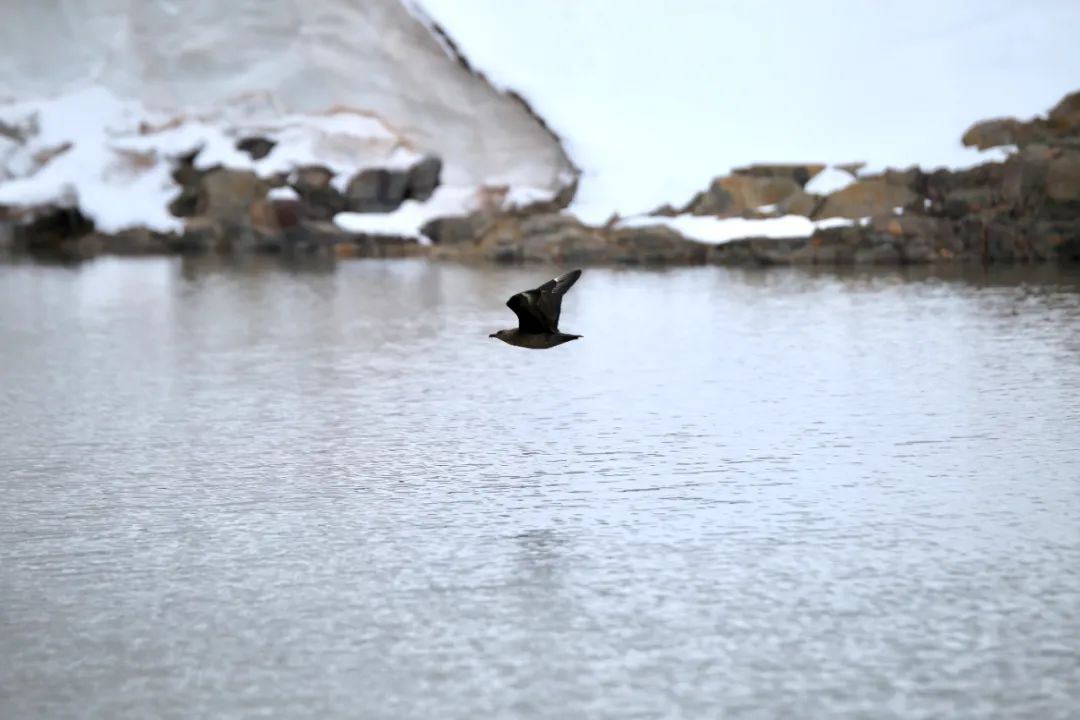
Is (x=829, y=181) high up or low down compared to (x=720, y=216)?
up

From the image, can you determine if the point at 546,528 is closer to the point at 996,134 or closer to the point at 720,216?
the point at 996,134

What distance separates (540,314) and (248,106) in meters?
28.8

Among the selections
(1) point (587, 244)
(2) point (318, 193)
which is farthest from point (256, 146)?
(1) point (587, 244)

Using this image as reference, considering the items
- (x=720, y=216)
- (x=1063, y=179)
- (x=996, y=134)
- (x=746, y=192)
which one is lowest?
(x=720, y=216)

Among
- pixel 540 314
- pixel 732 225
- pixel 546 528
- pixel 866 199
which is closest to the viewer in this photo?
pixel 546 528

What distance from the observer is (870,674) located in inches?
245

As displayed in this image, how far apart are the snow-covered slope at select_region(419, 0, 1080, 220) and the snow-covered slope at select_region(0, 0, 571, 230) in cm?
139

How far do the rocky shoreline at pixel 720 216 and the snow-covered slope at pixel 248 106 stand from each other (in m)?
0.58

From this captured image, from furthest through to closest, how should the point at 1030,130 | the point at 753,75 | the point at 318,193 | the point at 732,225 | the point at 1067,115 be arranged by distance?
the point at 318,193, the point at 753,75, the point at 732,225, the point at 1067,115, the point at 1030,130

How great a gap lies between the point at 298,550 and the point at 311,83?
30.3m

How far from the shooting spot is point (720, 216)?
2997 cm

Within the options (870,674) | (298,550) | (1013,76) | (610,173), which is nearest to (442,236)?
(610,173)

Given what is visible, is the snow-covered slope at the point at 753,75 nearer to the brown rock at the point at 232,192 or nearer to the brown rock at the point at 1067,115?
the brown rock at the point at 1067,115

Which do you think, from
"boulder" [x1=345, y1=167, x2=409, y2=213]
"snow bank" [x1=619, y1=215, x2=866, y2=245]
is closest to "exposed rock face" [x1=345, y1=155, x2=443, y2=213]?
"boulder" [x1=345, y1=167, x2=409, y2=213]
